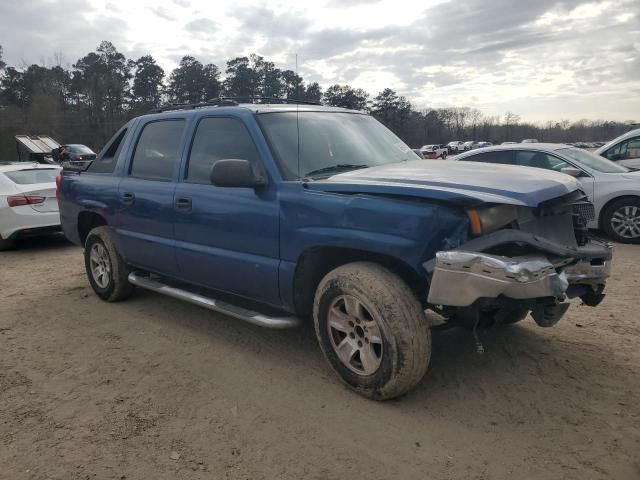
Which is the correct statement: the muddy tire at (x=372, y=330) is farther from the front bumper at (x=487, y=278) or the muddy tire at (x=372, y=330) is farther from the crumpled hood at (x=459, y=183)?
the crumpled hood at (x=459, y=183)

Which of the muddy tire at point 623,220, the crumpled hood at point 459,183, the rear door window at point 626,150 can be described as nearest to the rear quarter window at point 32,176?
the crumpled hood at point 459,183

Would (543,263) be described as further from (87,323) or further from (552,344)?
(87,323)

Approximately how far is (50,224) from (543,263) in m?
8.12

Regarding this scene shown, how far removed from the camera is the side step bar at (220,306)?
371cm

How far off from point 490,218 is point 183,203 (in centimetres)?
256

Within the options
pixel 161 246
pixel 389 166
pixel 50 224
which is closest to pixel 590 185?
pixel 389 166

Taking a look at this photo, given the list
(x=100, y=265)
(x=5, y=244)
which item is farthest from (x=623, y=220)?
(x=5, y=244)

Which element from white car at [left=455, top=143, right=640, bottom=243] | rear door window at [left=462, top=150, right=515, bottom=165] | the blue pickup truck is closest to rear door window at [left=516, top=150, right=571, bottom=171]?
white car at [left=455, top=143, right=640, bottom=243]

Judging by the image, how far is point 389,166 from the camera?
4.06 meters

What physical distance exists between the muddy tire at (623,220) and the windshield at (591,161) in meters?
0.61

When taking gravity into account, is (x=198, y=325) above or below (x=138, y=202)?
below

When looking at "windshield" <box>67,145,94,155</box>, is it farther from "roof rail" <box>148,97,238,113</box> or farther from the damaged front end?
the damaged front end

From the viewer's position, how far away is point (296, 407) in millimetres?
3271

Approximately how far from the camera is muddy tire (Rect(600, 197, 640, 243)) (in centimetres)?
767
